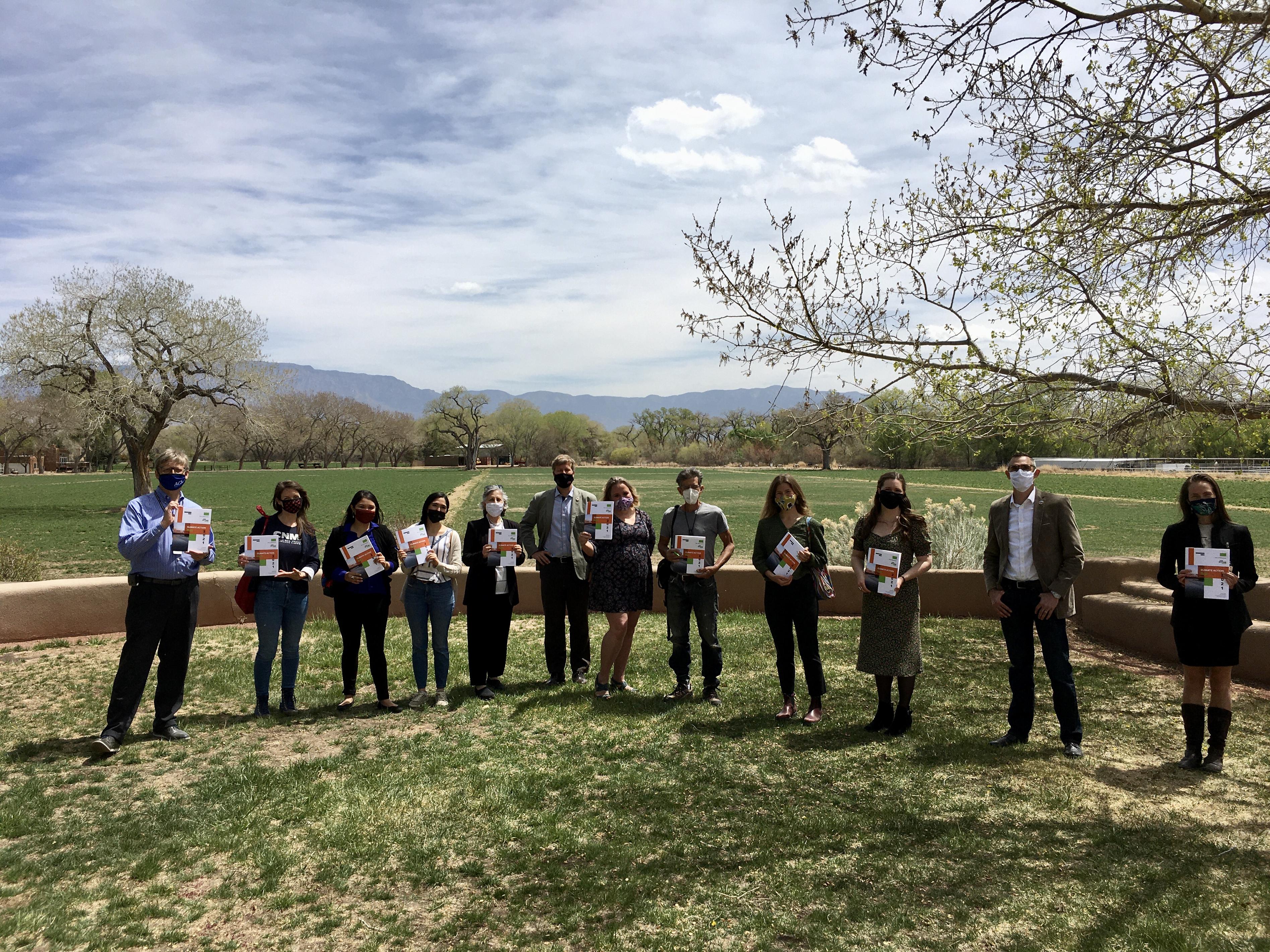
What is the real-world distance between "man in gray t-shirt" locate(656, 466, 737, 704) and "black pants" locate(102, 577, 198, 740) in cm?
365

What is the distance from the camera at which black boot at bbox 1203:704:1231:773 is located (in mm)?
5602

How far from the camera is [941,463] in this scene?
83.8 m

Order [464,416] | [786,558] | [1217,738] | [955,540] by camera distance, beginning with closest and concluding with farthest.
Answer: [1217,738] < [786,558] < [955,540] < [464,416]

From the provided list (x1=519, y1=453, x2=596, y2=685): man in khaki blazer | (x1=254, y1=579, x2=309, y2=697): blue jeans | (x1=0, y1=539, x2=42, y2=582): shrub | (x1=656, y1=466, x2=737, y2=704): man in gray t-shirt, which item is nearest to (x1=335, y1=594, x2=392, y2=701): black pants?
(x1=254, y1=579, x2=309, y2=697): blue jeans

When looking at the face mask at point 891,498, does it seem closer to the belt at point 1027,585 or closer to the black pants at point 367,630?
the belt at point 1027,585

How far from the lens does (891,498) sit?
250 inches

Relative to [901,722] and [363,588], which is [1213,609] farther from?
[363,588]

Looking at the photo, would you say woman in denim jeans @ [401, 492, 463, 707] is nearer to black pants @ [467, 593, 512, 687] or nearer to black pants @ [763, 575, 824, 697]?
black pants @ [467, 593, 512, 687]

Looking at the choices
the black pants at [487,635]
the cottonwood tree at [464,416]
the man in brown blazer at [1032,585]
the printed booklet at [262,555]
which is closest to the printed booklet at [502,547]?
the black pants at [487,635]

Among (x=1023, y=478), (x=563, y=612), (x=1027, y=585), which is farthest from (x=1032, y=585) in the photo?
(x=563, y=612)

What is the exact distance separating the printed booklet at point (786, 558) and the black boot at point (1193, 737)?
2.74 meters

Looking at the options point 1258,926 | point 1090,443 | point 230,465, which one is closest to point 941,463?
point 1090,443

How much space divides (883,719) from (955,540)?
21.2ft

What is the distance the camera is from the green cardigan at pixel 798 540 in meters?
6.57
